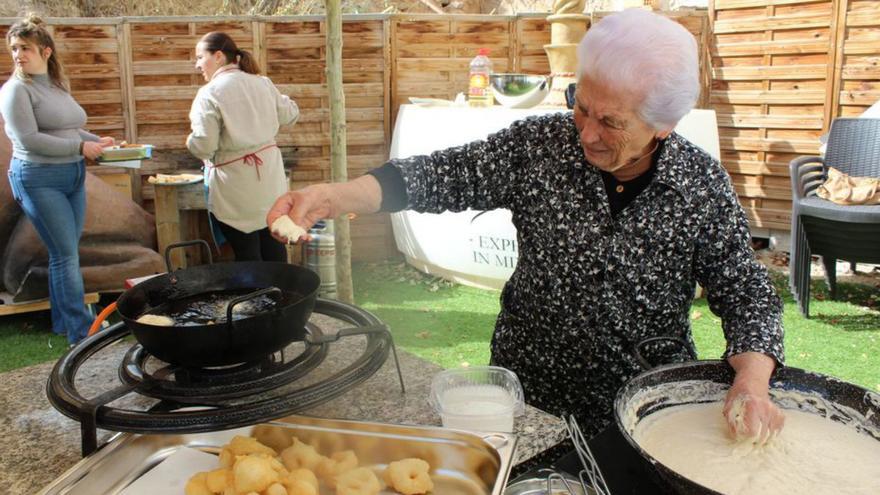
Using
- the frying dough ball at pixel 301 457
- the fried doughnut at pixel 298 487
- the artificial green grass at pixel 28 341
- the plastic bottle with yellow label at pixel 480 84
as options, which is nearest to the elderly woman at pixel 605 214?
the frying dough ball at pixel 301 457

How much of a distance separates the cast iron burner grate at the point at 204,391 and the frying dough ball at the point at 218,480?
7 cm

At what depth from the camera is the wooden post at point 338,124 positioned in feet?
14.3

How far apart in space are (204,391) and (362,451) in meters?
0.32

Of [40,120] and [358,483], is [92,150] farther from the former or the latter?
[358,483]

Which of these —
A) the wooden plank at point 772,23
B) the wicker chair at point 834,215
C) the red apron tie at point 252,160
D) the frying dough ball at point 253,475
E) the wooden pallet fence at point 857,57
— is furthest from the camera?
the wooden plank at point 772,23

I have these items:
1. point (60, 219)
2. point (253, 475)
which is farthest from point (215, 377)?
point (60, 219)

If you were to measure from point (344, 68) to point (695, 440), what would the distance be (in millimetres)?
5522

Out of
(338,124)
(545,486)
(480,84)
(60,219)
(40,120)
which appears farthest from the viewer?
(480,84)

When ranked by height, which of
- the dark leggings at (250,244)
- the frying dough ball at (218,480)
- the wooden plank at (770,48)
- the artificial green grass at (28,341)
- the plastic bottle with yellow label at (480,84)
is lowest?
the artificial green grass at (28,341)

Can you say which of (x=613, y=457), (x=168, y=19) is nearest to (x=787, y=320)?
(x=613, y=457)

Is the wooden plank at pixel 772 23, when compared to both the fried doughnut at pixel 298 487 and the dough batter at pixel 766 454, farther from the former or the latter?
the fried doughnut at pixel 298 487

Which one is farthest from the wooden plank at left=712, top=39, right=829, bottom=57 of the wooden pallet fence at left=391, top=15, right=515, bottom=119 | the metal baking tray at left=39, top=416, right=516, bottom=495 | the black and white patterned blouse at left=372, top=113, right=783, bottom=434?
the metal baking tray at left=39, top=416, right=516, bottom=495

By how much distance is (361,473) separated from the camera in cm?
122

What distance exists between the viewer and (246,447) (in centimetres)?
126
